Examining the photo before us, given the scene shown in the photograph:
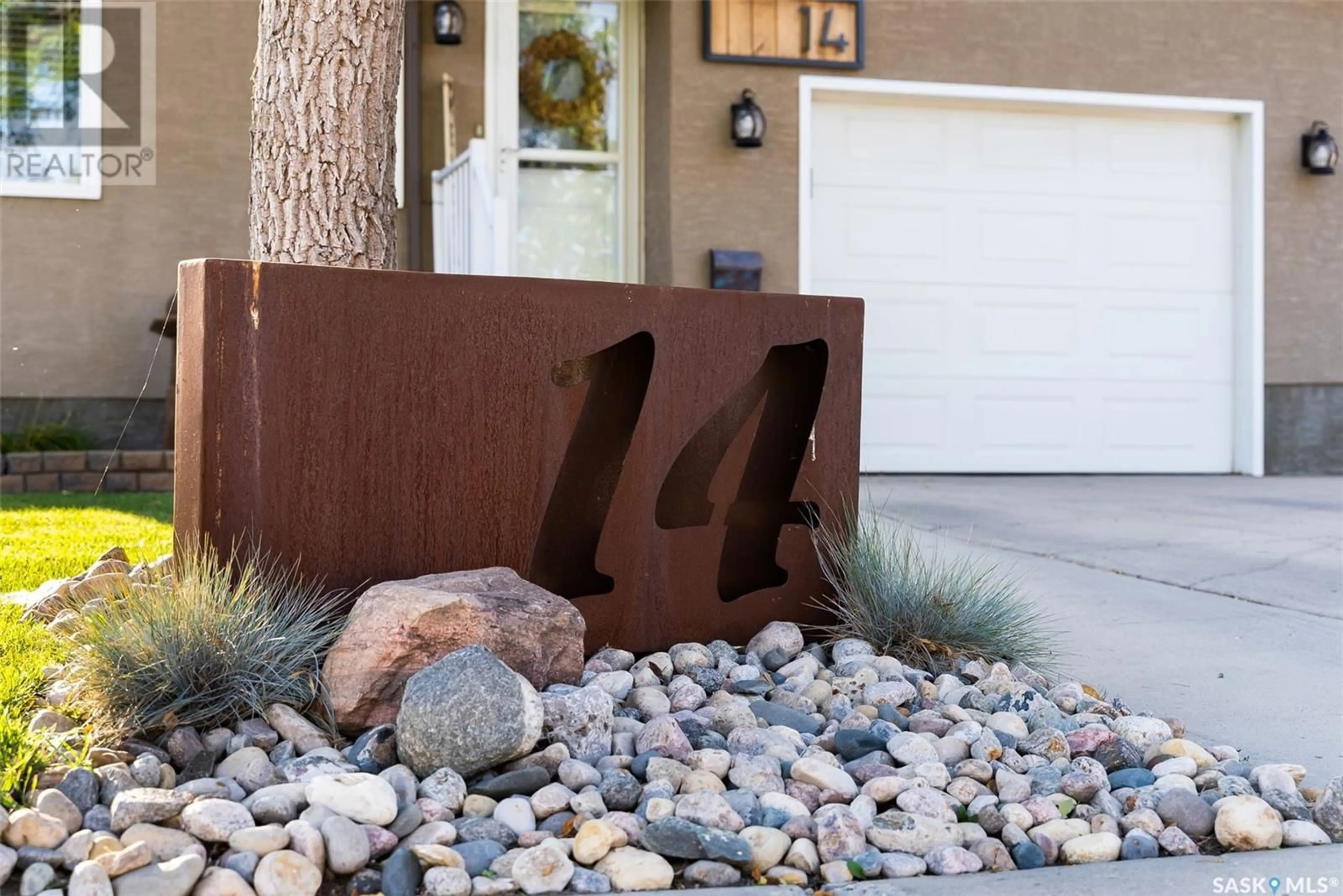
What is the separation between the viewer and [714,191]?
7.08 m

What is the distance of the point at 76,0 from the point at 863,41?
4.38 m

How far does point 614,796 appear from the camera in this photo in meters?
2.04

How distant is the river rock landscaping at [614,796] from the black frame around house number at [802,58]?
5.09m

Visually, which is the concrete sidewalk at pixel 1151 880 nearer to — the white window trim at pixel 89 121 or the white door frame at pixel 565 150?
the white door frame at pixel 565 150

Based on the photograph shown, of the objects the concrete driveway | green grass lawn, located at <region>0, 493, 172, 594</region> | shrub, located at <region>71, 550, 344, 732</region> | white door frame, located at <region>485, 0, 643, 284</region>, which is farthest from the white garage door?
shrub, located at <region>71, 550, 344, 732</region>

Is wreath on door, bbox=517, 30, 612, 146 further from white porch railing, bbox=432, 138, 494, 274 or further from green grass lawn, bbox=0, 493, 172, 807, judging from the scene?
green grass lawn, bbox=0, 493, 172, 807

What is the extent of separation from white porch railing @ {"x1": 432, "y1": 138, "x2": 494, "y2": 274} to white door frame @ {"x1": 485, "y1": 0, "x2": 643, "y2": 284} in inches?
6.7

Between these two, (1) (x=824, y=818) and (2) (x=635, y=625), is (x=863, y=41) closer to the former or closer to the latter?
(2) (x=635, y=625)

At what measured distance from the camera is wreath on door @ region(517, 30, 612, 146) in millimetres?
7328

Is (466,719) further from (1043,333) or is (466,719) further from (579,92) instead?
(1043,333)

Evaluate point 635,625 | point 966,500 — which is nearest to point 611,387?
point 635,625

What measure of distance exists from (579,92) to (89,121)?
107 inches

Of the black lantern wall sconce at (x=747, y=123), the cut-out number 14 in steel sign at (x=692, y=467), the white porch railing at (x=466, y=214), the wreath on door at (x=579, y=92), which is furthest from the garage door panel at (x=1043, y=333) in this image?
the cut-out number 14 in steel sign at (x=692, y=467)

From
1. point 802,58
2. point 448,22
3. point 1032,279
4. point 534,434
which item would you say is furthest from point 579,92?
point 534,434
